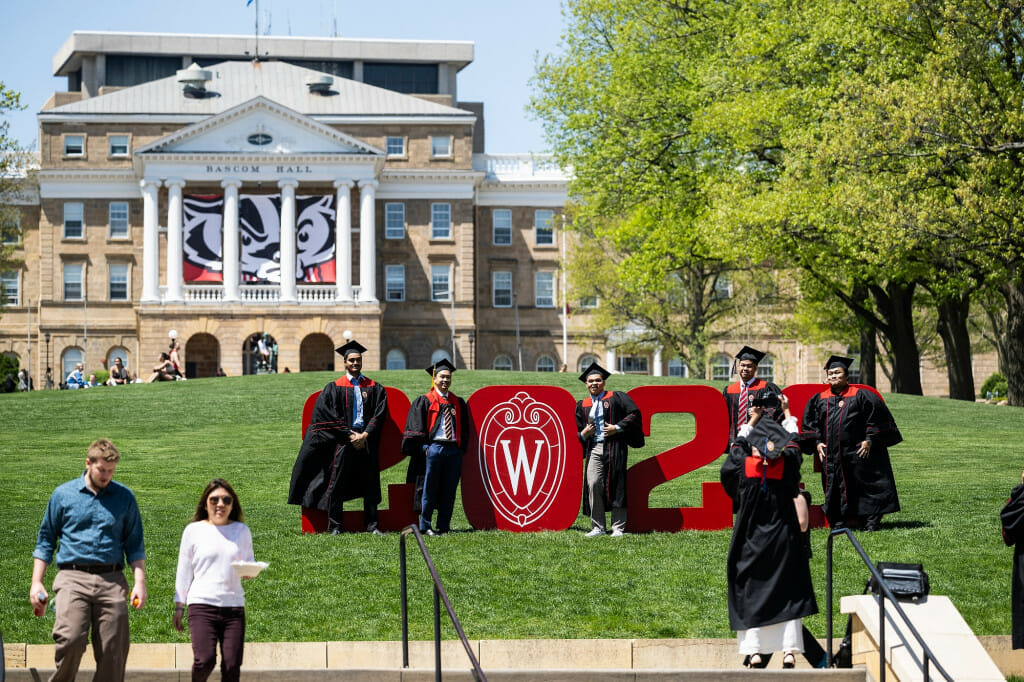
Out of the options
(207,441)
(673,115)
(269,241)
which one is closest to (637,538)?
(207,441)

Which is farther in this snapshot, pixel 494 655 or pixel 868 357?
pixel 868 357

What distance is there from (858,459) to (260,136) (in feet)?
166

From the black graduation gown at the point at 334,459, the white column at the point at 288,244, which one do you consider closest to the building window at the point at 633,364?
the white column at the point at 288,244

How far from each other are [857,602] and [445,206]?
5720cm

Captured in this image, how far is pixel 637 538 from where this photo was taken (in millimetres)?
14484

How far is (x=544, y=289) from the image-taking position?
6850 cm

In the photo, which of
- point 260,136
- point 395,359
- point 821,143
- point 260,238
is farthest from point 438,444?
point 395,359

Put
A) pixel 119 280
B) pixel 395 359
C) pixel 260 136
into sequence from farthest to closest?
pixel 395 359
pixel 119 280
pixel 260 136

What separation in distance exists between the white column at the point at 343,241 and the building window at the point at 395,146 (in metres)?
4.95

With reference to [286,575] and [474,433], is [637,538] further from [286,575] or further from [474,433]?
[286,575]

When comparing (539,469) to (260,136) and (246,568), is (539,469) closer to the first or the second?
(246,568)

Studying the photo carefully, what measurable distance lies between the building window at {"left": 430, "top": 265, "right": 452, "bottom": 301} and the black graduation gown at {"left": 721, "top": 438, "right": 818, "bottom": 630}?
5664 centimetres

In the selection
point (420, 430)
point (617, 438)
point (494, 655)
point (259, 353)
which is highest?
point (259, 353)

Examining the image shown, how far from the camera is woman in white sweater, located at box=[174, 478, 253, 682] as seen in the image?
8.70m
